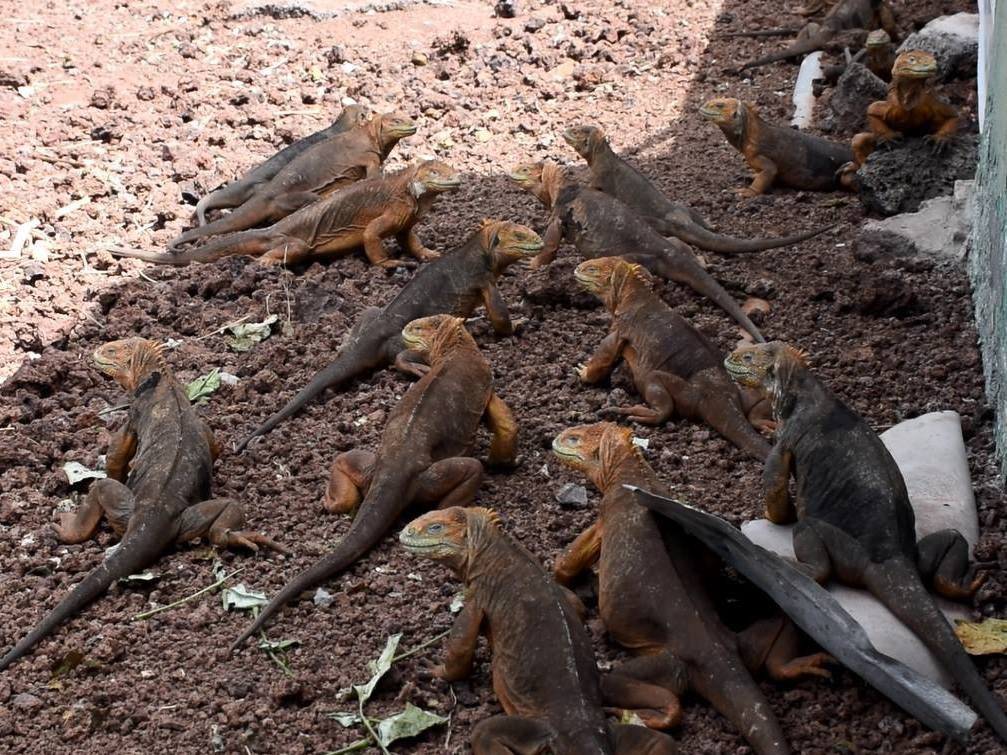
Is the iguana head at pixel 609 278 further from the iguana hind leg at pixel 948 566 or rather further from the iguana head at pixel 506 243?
the iguana hind leg at pixel 948 566

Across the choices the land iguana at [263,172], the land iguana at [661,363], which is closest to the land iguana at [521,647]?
the land iguana at [661,363]

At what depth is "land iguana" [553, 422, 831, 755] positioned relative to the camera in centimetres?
421

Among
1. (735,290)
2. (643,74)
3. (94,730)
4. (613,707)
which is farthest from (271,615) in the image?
(643,74)

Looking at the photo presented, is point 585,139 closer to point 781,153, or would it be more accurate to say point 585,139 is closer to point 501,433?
point 781,153

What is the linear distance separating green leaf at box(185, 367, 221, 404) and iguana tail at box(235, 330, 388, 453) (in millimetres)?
489

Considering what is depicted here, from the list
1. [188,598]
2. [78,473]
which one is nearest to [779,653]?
[188,598]

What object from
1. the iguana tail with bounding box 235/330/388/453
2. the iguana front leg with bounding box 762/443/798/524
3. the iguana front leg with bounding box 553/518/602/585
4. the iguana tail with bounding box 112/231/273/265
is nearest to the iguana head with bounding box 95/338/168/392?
the iguana tail with bounding box 235/330/388/453

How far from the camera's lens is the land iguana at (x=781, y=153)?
8.69 m

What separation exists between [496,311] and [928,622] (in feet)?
11.2

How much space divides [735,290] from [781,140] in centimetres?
171

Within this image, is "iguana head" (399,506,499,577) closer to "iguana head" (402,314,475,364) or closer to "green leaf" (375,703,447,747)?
"green leaf" (375,703,447,747)

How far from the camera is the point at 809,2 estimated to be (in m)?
12.0

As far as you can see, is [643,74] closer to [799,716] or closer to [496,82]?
[496,82]

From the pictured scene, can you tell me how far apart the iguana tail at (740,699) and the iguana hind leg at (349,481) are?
1934mm
